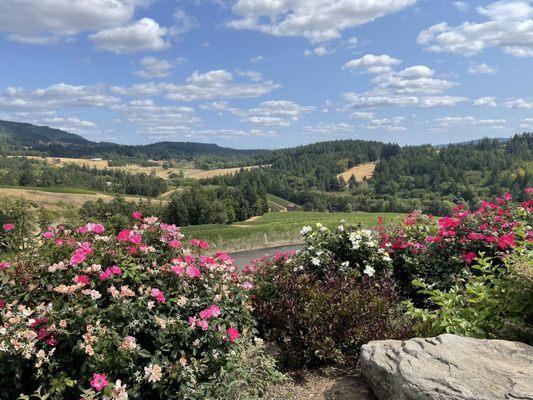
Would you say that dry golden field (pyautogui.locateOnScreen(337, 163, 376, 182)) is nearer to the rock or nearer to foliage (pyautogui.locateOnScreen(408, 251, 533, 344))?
foliage (pyautogui.locateOnScreen(408, 251, 533, 344))

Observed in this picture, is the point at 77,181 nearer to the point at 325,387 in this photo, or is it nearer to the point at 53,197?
the point at 53,197

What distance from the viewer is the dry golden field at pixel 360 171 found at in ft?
488

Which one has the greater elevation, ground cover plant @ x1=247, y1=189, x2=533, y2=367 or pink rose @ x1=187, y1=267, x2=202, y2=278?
pink rose @ x1=187, y1=267, x2=202, y2=278

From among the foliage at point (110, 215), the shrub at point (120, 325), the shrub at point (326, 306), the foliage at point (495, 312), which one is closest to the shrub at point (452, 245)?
the shrub at point (326, 306)

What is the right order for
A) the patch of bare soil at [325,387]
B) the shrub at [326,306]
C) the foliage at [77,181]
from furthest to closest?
the foliage at [77,181] → the shrub at [326,306] → the patch of bare soil at [325,387]

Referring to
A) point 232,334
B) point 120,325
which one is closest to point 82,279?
point 120,325

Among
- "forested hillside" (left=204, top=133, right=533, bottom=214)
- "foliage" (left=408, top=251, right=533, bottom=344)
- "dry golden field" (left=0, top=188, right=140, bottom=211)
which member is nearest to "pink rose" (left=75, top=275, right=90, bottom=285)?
"foliage" (left=408, top=251, right=533, bottom=344)

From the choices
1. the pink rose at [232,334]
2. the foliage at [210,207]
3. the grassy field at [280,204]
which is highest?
the pink rose at [232,334]

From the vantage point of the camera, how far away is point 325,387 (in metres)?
3.74

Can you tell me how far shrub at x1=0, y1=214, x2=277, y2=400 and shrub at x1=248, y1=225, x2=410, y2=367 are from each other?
0.60 m

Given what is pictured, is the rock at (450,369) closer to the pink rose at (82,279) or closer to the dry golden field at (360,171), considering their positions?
the pink rose at (82,279)

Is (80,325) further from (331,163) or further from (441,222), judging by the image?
(331,163)

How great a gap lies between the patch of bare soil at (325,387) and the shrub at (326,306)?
13cm

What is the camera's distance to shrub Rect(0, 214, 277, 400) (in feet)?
8.80
